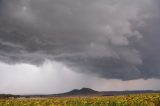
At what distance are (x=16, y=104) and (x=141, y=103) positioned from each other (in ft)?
62.2

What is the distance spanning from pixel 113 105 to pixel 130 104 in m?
2.56

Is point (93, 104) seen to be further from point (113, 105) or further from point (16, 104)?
point (16, 104)

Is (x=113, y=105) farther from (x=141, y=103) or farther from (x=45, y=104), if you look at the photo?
(x=45, y=104)

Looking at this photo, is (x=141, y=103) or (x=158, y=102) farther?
(x=158, y=102)

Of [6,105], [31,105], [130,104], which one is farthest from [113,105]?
[6,105]

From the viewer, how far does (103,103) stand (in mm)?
54750

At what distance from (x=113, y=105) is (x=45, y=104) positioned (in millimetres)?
10086

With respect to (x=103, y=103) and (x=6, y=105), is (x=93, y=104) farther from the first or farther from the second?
(x=6, y=105)

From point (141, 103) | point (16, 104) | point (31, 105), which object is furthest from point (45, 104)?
point (141, 103)

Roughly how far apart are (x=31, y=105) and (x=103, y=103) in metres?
11.4

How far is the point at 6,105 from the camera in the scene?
5091 centimetres

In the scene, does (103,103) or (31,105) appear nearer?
(31,105)

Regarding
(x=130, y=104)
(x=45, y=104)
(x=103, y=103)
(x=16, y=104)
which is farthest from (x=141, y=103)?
(x=16, y=104)

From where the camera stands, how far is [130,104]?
51.2m
